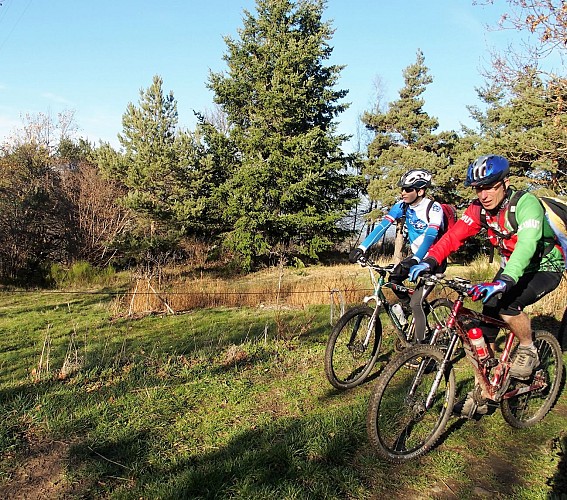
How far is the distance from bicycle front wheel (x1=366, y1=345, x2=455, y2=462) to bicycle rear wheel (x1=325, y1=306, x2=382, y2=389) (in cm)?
104

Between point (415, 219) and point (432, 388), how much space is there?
2164 mm

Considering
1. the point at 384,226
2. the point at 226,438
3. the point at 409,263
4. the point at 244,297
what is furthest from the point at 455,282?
the point at 244,297

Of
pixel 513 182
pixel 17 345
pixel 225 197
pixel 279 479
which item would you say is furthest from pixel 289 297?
pixel 513 182

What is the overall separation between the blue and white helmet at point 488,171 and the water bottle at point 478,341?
3.82ft

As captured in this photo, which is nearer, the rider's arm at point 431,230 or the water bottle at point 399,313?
the rider's arm at point 431,230

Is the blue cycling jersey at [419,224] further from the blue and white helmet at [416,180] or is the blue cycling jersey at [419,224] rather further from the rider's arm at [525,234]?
the rider's arm at [525,234]

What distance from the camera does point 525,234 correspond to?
3299 millimetres

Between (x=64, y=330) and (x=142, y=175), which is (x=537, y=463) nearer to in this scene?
(x=64, y=330)

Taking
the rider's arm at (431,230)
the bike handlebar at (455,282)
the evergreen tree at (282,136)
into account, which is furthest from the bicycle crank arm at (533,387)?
the evergreen tree at (282,136)

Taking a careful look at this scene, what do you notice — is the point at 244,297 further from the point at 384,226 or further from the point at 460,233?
the point at 460,233

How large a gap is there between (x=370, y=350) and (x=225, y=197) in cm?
1923

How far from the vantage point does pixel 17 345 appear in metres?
7.49

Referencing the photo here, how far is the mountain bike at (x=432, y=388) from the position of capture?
10.5 feet

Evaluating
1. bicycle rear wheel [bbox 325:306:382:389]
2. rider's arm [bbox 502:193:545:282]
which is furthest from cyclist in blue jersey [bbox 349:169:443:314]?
rider's arm [bbox 502:193:545:282]
